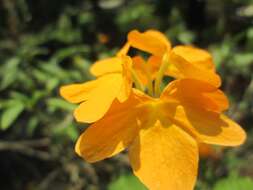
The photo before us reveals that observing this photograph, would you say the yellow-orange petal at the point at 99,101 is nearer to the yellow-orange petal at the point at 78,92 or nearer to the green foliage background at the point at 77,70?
the yellow-orange petal at the point at 78,92

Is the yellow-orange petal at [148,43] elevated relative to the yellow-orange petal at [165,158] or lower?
elevated

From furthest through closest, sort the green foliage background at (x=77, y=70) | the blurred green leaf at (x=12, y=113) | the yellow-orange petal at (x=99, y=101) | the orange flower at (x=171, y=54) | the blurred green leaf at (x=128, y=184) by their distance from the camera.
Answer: the green foliage background at (x=77, y=70), the blurred green leaf at (x=128, y=184), the blurred green leaf at (x=12, y=113), the orange flower at (x=171, y=54), the yellow-orange petal at (x=99, y=101)

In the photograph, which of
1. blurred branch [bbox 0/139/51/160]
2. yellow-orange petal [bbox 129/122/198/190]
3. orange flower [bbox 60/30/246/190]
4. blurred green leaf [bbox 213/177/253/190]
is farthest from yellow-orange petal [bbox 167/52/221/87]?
blurred branch [bbox 0/139/51/160]

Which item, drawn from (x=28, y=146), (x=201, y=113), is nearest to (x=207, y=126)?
(x=201, y=113)

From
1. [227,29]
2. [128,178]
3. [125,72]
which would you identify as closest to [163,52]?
[125,72]

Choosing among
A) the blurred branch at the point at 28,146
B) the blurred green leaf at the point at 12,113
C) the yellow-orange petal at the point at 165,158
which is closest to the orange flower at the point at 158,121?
the yellow-orange petal at the point at 165,158

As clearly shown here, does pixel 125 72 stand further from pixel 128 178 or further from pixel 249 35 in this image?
pixel 249 35

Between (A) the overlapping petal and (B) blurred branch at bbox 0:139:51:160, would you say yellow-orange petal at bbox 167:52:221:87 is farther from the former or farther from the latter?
(B) blurred branch at bbox 0:139:51:160
